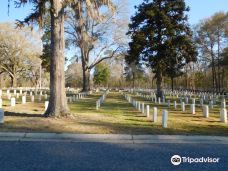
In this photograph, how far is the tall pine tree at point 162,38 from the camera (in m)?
39.6

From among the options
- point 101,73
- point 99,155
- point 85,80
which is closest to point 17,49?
point 85,80

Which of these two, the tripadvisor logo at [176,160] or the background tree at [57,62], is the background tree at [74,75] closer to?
the background tree at [57,62]

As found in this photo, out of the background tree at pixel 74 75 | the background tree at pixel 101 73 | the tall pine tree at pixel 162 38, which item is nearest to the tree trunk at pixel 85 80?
the tall pine tree at pixel 162 38

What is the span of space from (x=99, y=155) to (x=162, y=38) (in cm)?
3357

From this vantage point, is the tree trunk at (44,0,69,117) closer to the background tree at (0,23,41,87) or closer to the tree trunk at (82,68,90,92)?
the tree trunk at (82,68,90,92)

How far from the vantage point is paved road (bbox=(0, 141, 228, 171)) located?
734cm

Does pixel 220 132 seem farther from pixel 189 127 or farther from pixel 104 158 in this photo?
pixel 104 158

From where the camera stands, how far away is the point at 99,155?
335 inches

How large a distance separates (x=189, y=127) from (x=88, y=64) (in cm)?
4056

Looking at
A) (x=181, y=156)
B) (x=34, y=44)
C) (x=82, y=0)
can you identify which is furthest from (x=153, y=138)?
(x=34, y=44)

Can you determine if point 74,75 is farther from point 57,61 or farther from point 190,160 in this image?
point 190,160

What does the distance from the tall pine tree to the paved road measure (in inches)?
1171

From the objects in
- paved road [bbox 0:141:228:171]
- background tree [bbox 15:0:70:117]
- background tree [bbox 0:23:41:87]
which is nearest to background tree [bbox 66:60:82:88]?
background tree [bbox 0:23:41:87]

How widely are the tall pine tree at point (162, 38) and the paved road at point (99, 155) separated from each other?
97.6 ft
